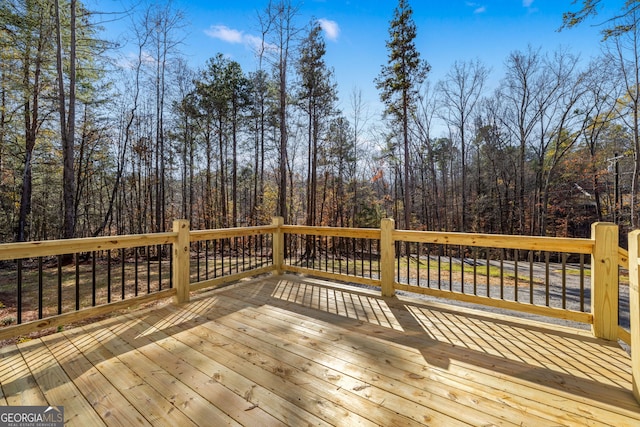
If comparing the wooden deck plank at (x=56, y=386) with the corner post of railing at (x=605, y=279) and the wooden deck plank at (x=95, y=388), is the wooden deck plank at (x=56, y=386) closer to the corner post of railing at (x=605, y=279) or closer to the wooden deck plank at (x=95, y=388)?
the wooden deck plank at (x=95, y=388)

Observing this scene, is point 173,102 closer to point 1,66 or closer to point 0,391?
point 1,66

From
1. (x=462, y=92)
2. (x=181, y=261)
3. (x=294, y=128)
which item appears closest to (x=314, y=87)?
(x=294, y=128)

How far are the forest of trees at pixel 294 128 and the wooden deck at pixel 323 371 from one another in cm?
539

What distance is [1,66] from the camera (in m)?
6.90

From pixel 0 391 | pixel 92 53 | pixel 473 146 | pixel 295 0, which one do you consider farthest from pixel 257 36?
pixel 473 146

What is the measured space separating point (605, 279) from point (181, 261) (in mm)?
4204

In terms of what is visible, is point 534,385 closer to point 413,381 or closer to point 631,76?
point 413,381

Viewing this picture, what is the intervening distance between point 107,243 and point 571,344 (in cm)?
432

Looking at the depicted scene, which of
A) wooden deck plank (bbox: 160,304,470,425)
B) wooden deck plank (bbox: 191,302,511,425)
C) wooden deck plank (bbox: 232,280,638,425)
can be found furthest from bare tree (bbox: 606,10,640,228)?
wooden deck plank (bbox: 160,304,470,425)

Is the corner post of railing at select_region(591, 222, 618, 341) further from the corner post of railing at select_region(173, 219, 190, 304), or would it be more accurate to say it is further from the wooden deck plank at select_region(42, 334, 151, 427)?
the corner post of railing at select_region(173, 219, 190, 304)

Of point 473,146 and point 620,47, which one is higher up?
point 620,47

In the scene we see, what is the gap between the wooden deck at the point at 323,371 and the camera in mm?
1438

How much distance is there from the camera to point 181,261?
3180 mm

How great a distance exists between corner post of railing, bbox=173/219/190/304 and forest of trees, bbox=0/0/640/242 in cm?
450
